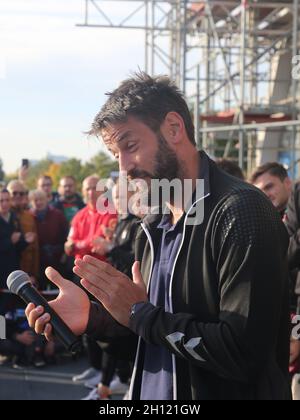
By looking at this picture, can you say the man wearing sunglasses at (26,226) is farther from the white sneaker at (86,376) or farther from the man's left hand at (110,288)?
the man's left hand at (110,288)

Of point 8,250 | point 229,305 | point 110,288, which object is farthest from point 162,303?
point 8,250

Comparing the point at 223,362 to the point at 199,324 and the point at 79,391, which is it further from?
the point at 79,391

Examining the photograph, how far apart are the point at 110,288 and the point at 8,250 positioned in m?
4.29

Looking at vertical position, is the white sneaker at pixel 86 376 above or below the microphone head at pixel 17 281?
below

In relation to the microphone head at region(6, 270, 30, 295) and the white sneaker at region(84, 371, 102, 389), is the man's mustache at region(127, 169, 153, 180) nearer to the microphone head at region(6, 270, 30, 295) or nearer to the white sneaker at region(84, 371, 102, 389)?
the microphone head at region(6, 270, 30, 295)

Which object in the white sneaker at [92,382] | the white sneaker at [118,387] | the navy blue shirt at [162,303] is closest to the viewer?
the navy blue shirt at [162,303]

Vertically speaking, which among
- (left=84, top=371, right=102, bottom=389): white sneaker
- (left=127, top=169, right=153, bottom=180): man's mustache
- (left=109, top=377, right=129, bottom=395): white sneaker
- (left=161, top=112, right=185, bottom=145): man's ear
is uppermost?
(left=161, top=112, right=185, bottom=145): man's ear

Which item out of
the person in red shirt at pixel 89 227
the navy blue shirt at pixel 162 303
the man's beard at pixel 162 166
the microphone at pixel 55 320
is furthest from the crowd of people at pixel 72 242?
the microphone at pixel 55 320

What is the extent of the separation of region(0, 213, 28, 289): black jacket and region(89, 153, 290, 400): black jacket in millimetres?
4271

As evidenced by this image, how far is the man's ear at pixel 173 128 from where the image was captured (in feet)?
5.57

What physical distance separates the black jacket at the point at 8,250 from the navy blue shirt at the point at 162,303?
13.4 ft

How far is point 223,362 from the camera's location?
5.01 ft

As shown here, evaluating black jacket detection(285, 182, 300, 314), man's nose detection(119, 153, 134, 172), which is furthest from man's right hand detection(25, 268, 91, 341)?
black jacket detection(285, 182, 300, 314)

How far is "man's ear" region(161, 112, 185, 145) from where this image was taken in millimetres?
→ 1698
